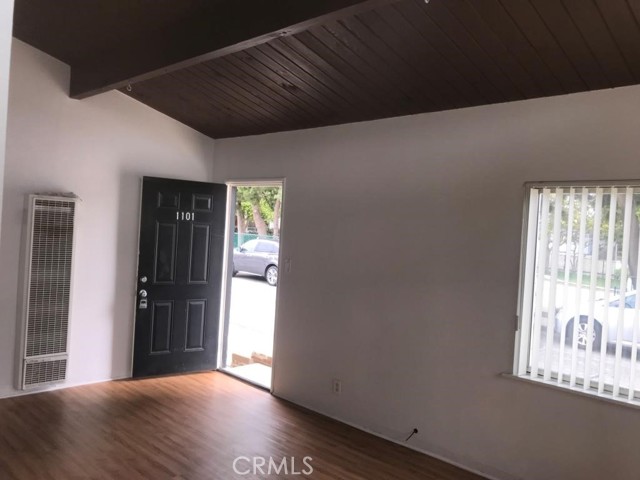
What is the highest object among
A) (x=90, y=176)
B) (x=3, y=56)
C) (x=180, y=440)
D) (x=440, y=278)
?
(x=90, y=176)

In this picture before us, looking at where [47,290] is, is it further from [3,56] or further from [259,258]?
[259,258]

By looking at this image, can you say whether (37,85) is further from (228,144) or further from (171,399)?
(171,399)

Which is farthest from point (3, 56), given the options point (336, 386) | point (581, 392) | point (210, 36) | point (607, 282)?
point (336, 386)

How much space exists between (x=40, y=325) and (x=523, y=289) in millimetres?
3845

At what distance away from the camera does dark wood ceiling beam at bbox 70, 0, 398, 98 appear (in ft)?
7.81

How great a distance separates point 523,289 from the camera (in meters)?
3.04

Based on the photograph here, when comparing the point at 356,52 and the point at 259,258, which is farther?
the point at 259,258

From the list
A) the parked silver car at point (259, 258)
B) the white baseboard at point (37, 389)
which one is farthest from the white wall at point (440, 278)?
the parked silver car at point (259, 258)

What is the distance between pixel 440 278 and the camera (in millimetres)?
3404

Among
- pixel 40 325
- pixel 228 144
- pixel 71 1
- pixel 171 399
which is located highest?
pixel 71 1

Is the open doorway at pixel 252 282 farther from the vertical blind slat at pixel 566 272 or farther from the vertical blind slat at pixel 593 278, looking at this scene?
the vertical blind slat at pixel 593 278

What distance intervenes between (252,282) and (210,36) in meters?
5.59

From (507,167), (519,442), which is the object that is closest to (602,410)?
(519,442)

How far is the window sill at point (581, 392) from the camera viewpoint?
2629mm
